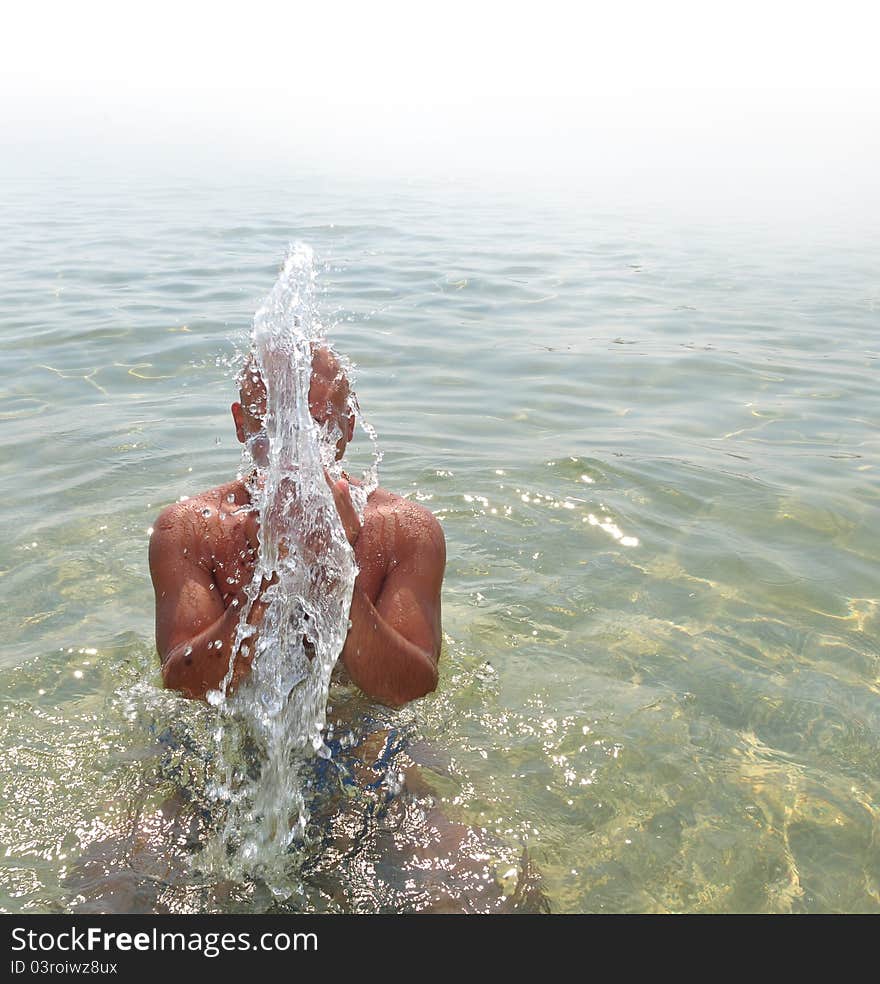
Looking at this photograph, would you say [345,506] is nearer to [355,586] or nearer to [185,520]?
[355,586]

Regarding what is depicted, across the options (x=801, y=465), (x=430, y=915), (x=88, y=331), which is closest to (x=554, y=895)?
(x=430, y=915)

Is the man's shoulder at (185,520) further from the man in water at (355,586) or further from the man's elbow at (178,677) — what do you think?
the man's elbow at (178,677)

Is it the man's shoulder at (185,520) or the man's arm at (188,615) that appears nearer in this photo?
the man's arm at (188,615)

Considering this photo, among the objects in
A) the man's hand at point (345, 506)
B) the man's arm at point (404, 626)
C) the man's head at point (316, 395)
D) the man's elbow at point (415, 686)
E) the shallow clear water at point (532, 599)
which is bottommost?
the shallow clear water at point (532, 599)

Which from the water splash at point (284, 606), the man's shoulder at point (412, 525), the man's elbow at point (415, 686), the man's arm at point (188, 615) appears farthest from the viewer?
the man's shoulder at point (412, 525)

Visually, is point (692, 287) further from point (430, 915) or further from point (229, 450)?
point (430, 915)

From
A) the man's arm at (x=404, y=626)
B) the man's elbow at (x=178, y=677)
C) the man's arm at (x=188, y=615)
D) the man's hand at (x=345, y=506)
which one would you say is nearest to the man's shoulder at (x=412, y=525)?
the man's arm at (x=404, y=626)

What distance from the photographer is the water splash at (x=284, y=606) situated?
2.64 metres

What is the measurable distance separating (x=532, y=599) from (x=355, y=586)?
1788 millimetres

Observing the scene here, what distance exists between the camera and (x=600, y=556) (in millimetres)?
4816

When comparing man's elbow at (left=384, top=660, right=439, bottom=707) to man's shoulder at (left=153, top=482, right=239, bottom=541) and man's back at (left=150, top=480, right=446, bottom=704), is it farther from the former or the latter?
man's shoulder at (left=153, top=482, right=239, bottom=541)

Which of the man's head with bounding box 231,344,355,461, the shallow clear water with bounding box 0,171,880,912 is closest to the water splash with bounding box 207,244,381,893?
the man's head with bounding box 231,344,355,461

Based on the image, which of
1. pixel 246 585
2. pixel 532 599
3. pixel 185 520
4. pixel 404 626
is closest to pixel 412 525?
pixel 404 626

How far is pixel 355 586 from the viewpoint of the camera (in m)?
2.80
